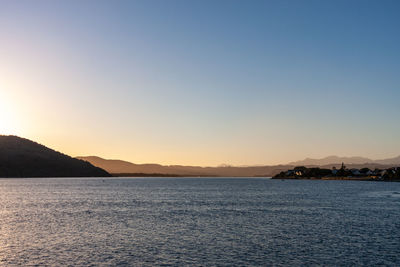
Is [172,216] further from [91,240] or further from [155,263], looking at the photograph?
[155,263]

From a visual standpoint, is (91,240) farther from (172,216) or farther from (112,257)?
(172,216)

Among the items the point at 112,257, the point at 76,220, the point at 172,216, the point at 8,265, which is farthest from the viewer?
the point at 172,216

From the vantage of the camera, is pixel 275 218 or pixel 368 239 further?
pixel 275 218

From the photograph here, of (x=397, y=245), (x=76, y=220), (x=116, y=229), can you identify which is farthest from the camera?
(x=76, y=220)

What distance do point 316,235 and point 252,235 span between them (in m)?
8.89

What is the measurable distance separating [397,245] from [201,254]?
23772mm

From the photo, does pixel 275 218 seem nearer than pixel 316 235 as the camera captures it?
No

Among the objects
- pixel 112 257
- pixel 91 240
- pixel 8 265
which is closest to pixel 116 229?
pixel 91 240

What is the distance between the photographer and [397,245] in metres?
43.4

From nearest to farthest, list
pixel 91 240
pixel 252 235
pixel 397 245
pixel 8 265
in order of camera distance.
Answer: pixel 8 265 < pixel 397 245 < pixel 91 240 < pixel 252 235

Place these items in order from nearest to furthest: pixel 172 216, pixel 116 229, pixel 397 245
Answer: pixel 397 245, pixel 116 229, pixel 172 216

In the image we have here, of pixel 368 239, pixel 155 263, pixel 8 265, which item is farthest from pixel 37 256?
pixel 368 239

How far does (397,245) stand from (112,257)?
108ft

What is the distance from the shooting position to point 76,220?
223 feet
